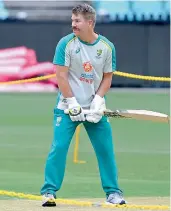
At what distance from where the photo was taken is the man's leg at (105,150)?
797cm

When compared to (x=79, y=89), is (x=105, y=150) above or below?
below

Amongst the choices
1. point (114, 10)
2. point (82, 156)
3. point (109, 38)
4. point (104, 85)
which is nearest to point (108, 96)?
point (109, 38)

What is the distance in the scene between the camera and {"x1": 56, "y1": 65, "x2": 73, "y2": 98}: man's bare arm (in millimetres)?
7762

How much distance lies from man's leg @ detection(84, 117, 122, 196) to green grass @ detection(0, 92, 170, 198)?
83 cm

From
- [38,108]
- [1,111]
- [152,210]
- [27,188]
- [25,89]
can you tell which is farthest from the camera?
[25,89]

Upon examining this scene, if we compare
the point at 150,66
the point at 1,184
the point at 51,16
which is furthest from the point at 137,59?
the point at 1,184

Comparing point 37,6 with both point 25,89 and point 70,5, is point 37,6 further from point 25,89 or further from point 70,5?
point 25,89

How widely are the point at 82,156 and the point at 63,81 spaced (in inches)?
155

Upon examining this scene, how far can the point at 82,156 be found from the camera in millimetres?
11594

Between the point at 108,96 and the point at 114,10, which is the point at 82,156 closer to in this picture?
the point at 108,96

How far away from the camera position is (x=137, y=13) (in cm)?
2706

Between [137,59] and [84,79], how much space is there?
18.6m

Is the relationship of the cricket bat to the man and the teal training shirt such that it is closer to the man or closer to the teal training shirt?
→ the man

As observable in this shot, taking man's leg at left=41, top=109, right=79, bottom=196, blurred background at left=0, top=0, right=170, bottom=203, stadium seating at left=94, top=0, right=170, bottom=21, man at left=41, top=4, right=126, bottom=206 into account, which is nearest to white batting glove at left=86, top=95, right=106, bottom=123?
man at left=41, top=4, right=126, bottom=206
